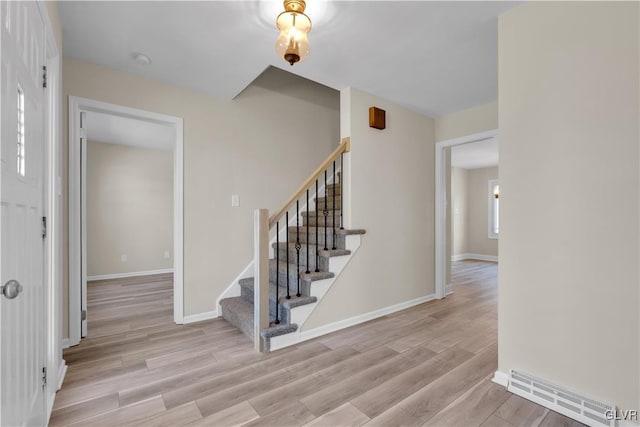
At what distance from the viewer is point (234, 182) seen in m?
3.21

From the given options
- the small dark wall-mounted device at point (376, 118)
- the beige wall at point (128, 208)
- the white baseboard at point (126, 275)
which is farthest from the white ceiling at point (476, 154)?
the white baseboard at point (126, 275)

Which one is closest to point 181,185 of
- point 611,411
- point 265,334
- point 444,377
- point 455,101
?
point 265,334

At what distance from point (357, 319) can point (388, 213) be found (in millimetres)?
1153

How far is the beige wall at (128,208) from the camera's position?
4965mm

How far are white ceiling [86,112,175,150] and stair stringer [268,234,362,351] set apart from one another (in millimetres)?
2927

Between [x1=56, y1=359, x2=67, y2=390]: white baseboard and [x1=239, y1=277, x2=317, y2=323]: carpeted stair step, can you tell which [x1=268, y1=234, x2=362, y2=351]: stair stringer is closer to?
[x1=239, y1=277, x2=317, y2=323]: carpeted stair step

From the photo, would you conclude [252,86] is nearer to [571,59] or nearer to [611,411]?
[571,59]

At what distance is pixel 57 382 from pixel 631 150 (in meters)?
3.40

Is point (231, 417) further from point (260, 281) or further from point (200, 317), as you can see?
point (200, 317)

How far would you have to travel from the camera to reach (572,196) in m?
1.59

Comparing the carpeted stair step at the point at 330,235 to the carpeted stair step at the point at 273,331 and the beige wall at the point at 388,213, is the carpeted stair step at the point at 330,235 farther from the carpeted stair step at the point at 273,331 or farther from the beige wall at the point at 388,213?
the carpeted stair step at the point at 273,331

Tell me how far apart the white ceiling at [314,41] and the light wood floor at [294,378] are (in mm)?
2335

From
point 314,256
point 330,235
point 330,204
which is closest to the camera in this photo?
point 314,256

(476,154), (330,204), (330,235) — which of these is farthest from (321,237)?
(476,154)
